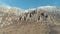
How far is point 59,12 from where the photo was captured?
1034cm

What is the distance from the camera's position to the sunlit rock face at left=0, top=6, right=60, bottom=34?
1004 cm

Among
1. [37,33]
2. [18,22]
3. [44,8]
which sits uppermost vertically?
[44,8]

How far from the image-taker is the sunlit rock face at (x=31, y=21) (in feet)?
32.9

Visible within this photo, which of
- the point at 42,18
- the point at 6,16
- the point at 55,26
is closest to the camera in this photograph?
the point at 55,26

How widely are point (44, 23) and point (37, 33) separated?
795 millimetres

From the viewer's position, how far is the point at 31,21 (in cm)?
1060

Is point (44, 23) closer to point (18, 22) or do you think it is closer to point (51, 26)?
point (51, 26)

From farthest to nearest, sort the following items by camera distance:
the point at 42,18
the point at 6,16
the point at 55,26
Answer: the point at 6,16 < the point at 42,18 < the point at 55,26

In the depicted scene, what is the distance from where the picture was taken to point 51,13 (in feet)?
35.1

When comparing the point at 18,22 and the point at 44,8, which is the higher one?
the point at 44,8

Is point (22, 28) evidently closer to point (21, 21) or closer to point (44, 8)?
point (21, 21)

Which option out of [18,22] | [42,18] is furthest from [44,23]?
[18,22]

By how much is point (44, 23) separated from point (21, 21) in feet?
5.16

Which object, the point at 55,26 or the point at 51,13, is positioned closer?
the point at 55,26
